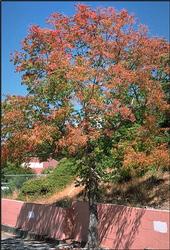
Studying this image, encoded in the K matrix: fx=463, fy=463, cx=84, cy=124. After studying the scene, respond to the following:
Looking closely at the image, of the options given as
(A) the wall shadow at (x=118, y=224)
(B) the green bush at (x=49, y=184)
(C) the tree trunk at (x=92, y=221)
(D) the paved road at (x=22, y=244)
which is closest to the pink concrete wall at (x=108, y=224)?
(A) the wall shadow at (x=118, y=224)

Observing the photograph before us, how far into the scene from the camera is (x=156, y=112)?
17984 millimetres

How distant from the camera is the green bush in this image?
1117 inches

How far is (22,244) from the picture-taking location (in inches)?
811

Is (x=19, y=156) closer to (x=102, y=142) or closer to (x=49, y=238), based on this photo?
(x=102, y=142)

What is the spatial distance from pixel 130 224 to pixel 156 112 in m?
4.43

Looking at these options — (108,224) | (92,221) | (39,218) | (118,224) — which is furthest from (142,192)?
(39,218)

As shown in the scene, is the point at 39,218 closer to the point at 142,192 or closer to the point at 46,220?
the point at 46,220

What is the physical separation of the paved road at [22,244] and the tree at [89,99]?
2.99 meters

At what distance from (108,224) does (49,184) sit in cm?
1095

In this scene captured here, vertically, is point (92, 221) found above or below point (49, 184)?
below

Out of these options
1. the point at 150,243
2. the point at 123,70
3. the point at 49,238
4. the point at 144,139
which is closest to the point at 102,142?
the point at 144,139

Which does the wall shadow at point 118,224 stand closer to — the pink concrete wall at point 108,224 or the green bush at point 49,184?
the pink concrete wall at point 108,224

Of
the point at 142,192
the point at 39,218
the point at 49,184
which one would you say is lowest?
the point at 39,218

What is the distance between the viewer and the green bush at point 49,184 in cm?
2836
